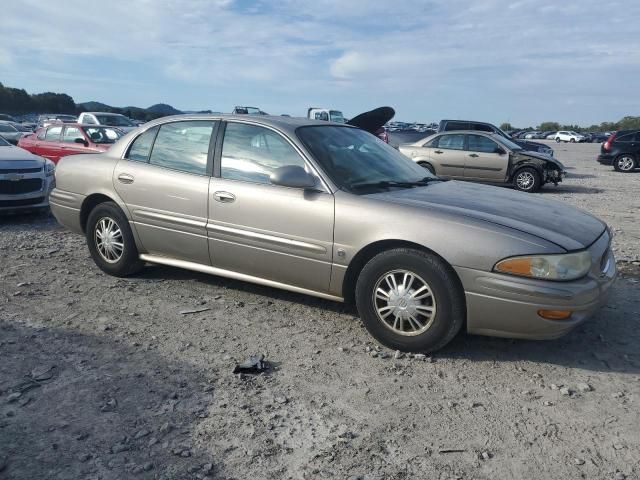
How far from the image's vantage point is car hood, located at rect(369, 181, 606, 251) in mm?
3627

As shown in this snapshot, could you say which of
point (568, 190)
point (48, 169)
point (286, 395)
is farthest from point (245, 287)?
point (568, 190)

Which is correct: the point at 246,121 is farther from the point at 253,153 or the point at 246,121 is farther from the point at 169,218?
the point at 169,218

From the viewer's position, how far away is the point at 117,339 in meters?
3.96

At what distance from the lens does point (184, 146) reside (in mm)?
4852

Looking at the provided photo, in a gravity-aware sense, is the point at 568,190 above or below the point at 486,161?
below

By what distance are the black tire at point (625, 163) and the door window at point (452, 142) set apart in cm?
952

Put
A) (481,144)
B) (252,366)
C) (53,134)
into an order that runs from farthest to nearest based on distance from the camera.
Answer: (481,144) < (53,134) < (252,366)

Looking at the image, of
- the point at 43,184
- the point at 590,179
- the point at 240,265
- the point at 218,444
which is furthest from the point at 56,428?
the point at 590,179

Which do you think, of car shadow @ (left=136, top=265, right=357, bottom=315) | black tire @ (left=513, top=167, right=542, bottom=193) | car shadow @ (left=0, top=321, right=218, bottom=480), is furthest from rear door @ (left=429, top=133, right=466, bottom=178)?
car shadow @ (left=0, top=321, right=218, bottom=480)

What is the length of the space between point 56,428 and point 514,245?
2757 millimetres

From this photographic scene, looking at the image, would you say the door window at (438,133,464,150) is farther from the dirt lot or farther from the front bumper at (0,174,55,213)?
the dirt lot

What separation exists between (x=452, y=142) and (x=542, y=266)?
1128 cm

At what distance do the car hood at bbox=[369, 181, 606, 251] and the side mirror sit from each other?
1.59 feet

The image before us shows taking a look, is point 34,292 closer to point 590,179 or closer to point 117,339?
point 117,339
